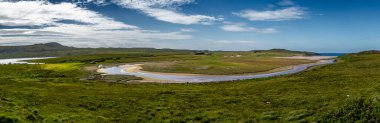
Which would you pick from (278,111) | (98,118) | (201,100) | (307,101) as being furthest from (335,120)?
(201,100)

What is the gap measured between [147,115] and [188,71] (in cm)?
7079

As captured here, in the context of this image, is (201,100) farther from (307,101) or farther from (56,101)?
(56,101)

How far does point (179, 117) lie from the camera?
3038 centimetres

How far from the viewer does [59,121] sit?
26781mm

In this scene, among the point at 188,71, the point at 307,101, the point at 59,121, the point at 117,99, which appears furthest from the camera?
the point at 188,71

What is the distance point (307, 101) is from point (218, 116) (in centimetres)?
1192

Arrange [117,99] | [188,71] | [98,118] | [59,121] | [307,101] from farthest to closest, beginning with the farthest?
[188,71], [117,99], [307,101], [98,118], [59,121]

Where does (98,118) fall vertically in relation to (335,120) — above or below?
below

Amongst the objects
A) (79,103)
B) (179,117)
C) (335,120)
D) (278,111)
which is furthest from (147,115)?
(335,120)

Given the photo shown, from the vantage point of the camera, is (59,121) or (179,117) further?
(179,117)

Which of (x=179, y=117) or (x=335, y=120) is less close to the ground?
(x=335, y=120)

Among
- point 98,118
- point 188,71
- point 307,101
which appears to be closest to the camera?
point 98,118

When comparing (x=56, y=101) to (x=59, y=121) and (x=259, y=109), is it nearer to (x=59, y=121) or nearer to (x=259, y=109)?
(x=59, y=121)

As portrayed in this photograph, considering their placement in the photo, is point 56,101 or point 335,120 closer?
point 335,120
